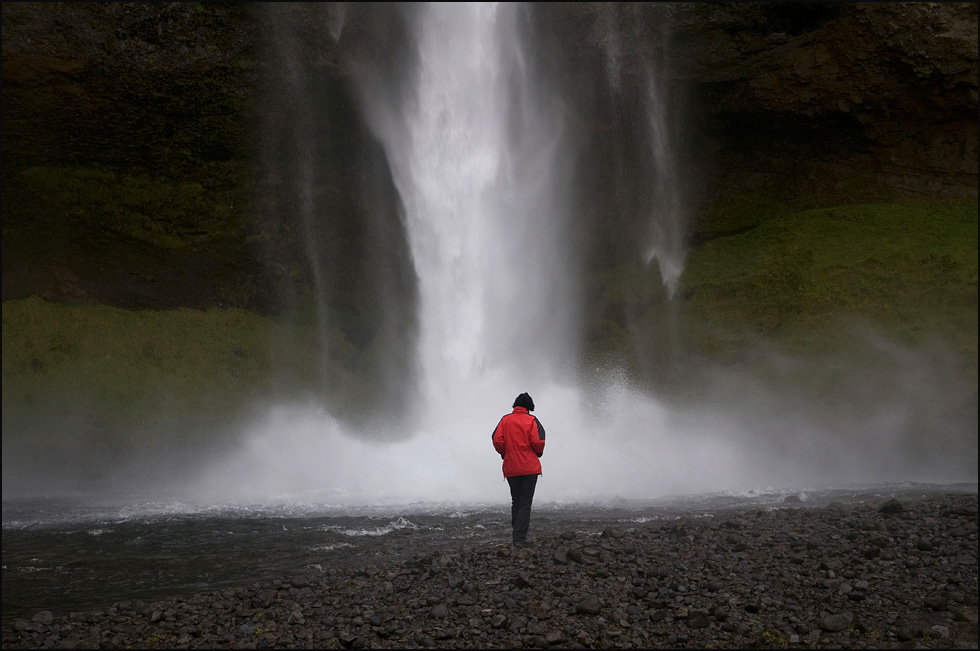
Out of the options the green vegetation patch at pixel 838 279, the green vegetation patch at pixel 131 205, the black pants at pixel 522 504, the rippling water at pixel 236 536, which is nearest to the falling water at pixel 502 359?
the green vegetation patch at pixel 838 279

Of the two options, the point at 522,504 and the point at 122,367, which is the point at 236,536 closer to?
the point at 522,504

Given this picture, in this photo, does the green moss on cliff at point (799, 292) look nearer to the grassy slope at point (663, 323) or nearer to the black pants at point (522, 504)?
the grassy slope at point (663, 323)

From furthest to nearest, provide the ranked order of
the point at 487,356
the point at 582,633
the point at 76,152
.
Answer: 1. the point at 76,152
2. the point at 487,356
3. the point at 582,633

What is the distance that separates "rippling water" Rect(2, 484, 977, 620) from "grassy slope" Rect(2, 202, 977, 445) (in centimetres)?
724

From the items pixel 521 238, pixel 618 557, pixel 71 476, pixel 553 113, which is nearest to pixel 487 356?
pixel 521 238

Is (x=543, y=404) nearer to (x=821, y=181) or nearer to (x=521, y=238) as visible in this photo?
(x=521, y=238)

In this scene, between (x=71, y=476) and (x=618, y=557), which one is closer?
(x=618, y=557)

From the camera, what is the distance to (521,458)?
8.28 meters

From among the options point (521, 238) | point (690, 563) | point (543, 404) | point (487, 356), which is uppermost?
point (521, 238)

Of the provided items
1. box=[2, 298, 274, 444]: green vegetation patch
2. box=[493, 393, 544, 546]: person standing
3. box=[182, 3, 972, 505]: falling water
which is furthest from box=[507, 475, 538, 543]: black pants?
box=[2, 298, 274, 444]: green vegetation patch

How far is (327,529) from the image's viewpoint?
34.8 ft

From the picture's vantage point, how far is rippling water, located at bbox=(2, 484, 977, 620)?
7.84 metres

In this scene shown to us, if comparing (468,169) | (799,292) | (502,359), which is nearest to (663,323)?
(799,292)

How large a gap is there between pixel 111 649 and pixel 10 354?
21.0m
